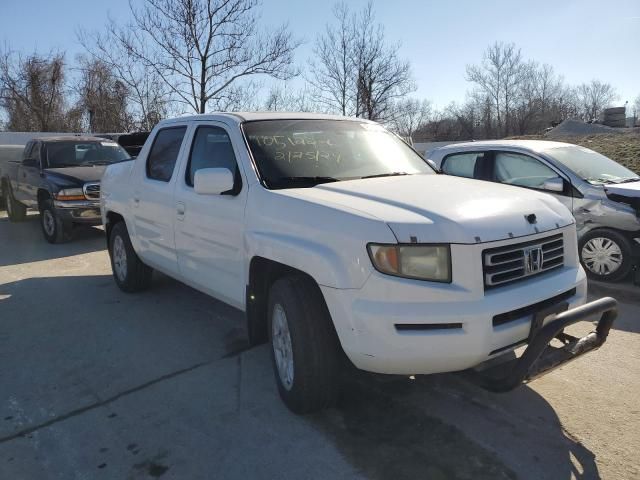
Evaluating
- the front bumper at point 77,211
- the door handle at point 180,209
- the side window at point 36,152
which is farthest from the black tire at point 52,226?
the door handle at point 180,209

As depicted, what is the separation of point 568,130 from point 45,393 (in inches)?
1707

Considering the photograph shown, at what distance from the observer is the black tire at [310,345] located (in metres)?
2.90

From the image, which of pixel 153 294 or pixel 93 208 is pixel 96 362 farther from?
pixel 93 208

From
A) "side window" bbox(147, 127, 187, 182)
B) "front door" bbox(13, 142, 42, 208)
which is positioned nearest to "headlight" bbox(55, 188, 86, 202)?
"front door" bbox(13, 142, 42, 208)

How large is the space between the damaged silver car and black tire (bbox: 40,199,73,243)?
6.43m

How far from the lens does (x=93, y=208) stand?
8.65m

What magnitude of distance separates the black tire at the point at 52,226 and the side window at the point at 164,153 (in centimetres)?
458

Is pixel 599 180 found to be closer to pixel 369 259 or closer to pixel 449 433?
pixel 449 433

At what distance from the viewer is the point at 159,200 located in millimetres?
4695

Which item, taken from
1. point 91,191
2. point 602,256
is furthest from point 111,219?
point 602,256

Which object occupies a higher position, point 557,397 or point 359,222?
point 359,222

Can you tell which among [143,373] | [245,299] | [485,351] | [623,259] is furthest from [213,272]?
[623,259]

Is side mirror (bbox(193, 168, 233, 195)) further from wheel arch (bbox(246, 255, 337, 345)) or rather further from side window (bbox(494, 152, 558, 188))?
side window (bbox(494, 152, 558, 188))

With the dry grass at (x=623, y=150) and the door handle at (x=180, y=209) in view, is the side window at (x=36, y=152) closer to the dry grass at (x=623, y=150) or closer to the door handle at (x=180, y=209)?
the door handle at (x=180, y=209)
